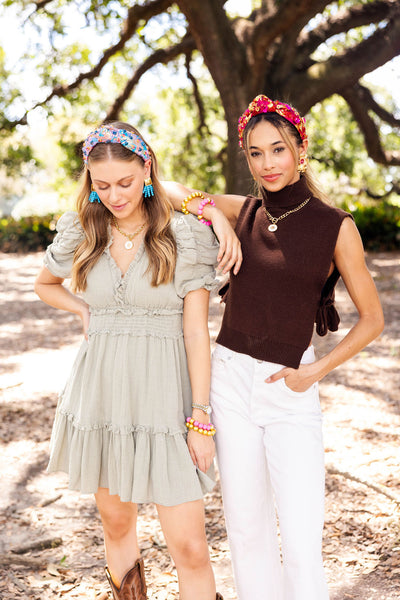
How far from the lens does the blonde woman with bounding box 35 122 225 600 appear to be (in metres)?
2.30

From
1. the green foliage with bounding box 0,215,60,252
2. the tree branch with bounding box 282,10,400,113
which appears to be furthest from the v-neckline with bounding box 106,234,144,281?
the green foliage with bounding box 0,215,60,252

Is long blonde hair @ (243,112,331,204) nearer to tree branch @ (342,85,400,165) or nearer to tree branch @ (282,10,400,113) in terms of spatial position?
tree branch @ (282,10,400,113)

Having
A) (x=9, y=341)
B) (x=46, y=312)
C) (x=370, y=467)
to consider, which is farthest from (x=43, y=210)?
(x=370, y=467)

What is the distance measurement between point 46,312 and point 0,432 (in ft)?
15.4

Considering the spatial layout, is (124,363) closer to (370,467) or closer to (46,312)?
(370,467)

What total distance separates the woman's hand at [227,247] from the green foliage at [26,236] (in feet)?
47.7

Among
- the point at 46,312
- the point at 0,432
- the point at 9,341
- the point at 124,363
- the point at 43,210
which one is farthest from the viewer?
the point at 43,210

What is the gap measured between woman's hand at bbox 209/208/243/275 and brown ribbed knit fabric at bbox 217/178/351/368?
61 millimetres

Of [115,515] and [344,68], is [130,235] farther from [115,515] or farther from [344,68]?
[344,68]

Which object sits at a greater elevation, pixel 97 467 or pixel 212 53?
pixel 212 53

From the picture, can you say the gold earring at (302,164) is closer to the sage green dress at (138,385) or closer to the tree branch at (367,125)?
the sage green dress at (138,385)

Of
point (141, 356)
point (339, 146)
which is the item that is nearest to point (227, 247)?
point (141, 356)

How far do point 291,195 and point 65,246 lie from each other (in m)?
0.96

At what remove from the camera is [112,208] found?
7.73ft
